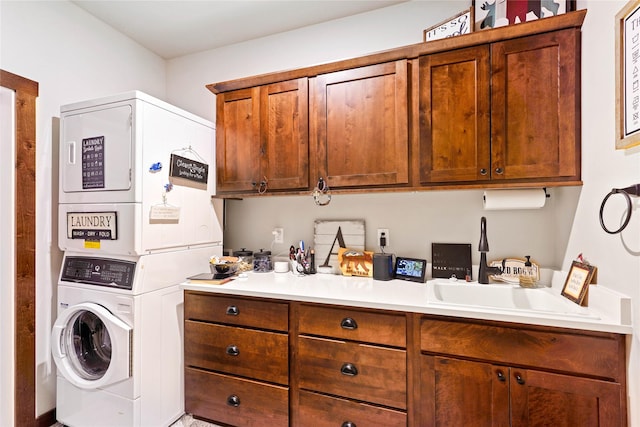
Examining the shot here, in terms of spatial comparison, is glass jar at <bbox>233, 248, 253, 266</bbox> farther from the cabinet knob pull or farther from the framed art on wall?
the framed art on wall

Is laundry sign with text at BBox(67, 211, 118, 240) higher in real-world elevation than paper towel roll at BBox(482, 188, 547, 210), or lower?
lower

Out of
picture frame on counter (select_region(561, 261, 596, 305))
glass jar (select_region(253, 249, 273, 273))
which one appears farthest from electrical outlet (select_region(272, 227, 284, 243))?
picture frame on counter (select_region(561, 261, 596, 305))

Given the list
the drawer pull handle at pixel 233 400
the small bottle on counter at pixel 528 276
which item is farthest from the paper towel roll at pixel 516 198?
the drawer pull handle at pixel 233 400

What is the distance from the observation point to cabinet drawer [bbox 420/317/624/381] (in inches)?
46.5

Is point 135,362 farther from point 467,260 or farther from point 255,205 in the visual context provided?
point 467,260

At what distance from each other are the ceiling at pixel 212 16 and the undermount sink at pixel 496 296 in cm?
195

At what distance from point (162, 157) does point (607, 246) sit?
229 centimetres

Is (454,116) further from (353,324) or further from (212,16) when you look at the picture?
(212,16)

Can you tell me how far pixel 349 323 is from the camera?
5.04 feet

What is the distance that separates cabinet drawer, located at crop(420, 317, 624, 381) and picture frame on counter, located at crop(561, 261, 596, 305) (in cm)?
22

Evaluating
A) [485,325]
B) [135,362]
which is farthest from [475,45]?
[135,362]

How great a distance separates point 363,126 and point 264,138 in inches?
27.4

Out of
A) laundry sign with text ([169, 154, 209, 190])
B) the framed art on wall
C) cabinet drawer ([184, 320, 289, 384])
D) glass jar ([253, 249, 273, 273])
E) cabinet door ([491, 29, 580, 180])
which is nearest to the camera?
cabinet door ([491, 29, 580, 180])

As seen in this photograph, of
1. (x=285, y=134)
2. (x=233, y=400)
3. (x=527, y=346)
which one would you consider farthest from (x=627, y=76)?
(x=233, y=400)
